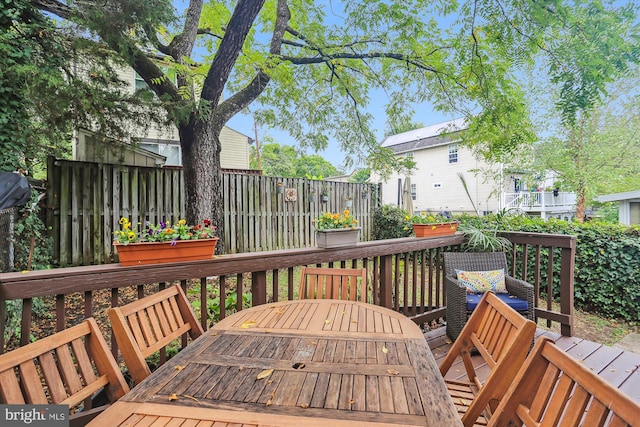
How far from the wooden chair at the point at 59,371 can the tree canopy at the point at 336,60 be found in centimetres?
359

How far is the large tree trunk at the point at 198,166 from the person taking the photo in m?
4.71

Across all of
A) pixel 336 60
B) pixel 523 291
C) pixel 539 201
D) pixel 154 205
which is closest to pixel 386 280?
pixel 523 291

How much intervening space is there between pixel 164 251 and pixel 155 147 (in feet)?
28.6

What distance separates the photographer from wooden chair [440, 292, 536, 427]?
105 cm

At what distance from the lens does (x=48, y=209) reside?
4762 mm

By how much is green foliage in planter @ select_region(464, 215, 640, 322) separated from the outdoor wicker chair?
868 millimetres

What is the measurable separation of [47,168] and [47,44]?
2411 mm

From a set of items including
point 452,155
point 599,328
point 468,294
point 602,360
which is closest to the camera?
point 602,360

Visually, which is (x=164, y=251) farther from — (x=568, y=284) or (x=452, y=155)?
(x=452, y=155)

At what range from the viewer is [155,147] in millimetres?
9133

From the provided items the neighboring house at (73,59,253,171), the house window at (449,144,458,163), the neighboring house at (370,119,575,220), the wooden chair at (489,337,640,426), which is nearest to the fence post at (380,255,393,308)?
the wooden chair at (489,337,640,426)

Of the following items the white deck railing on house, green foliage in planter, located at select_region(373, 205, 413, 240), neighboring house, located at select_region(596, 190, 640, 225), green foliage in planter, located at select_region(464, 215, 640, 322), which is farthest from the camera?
the white deck railing on house

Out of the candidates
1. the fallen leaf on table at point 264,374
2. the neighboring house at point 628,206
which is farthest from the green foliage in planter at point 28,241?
the neighboring house at point 628,206

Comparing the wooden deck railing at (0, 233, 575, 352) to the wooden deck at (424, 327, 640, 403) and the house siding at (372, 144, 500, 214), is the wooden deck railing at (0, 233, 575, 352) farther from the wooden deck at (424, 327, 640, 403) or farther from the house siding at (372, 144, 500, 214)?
the house siding at (372, 144, 500, 214)
